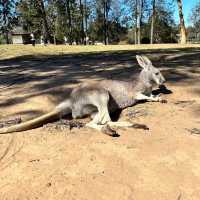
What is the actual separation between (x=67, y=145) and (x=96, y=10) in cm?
6009

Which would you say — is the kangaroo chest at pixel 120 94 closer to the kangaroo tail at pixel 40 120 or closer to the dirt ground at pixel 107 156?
the dirt ground at pixel 107 156

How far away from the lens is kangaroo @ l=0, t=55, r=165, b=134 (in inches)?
192

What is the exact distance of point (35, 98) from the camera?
19.8 ft

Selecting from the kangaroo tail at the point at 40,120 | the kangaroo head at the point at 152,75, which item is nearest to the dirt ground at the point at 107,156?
the kangaroo tail at the point at 40,120

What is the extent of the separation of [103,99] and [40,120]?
32.4 inches

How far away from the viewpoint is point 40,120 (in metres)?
4.86

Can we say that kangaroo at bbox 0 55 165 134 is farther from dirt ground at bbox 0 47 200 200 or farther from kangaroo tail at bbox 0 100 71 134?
dirt ground at bbox 0 47 200 200

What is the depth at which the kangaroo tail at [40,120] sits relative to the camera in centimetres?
468

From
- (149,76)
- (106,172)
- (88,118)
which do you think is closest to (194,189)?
(106,172)

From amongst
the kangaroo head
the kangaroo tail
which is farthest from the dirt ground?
the kangaroo head

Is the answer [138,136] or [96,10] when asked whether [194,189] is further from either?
[96,10]

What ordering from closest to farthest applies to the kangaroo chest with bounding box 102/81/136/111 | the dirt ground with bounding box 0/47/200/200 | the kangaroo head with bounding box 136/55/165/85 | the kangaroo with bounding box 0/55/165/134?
the dirt ground with bounding box 0/47/200/200 → the kangaroo with bounding box 0/55/165/134 → the kangaroo chest with bounding box 102/81/136/111 → the kangaroo head with bounding box 136/55/165/85

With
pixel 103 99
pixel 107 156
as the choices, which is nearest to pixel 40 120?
pixel 103 99

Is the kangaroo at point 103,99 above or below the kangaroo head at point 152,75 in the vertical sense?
below
